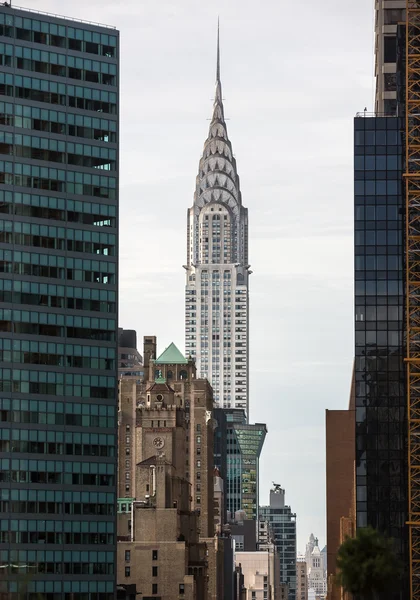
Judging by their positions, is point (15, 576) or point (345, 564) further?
point (15, 576)

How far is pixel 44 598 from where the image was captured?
19750cm

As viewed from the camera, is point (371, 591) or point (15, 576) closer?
point (371, 591)

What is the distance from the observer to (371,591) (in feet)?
462

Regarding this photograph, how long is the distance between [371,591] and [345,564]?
372 centimetres

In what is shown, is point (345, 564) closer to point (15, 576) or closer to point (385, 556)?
point (385, 556)

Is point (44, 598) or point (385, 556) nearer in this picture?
point (385, 556)

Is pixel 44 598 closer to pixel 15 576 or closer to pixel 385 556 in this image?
pixel 15 576

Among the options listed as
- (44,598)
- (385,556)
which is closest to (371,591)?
(385,556)

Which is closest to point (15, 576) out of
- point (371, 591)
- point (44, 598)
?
point (44, 598)

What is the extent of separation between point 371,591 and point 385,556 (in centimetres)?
335

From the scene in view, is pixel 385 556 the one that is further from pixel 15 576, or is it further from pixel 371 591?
pixel 15 576

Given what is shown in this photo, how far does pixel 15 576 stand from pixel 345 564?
69.4 metres

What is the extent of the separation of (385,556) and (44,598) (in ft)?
223

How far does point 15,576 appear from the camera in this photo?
19912 centimetres
